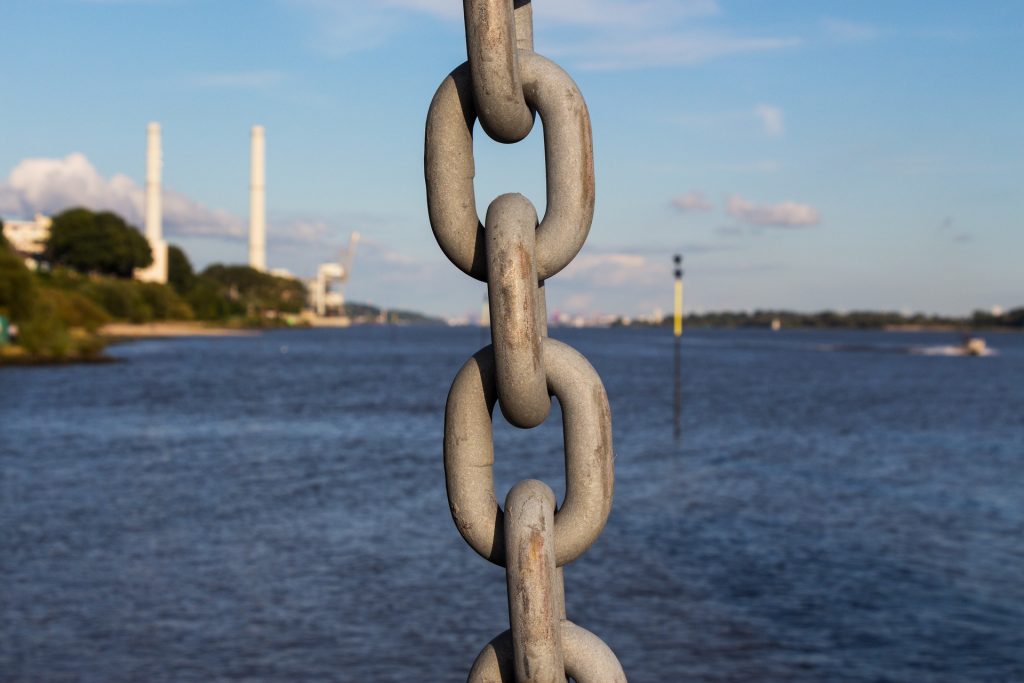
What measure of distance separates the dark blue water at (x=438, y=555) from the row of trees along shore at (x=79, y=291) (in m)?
35.8

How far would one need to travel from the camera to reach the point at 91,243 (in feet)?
527

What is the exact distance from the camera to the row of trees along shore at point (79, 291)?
291ft

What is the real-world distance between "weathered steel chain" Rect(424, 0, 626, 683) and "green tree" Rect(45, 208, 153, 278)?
550 ft

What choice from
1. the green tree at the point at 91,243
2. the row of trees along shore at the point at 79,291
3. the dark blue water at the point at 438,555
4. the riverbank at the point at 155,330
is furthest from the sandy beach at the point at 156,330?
the dark blue water at the point at 438,555

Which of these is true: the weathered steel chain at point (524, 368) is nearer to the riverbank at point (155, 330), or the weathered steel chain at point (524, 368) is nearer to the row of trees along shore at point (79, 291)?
the row of trees along shore at point (79, 291)

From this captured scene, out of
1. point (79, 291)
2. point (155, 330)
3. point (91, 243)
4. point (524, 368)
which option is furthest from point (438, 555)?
point (155, 330)

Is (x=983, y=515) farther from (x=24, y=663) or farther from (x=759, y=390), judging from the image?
(x=759, y=390)

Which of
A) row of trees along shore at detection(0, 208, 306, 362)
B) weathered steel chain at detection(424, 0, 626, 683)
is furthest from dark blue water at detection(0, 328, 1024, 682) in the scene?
row of trees along shore at detection(0, 208, 306, 362)

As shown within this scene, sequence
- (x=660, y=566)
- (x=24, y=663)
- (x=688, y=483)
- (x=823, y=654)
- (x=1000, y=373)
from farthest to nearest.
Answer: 1. (x=1000, y=373)
2. (x=688, y=483)
3. (x=660, y=566)
4. (x=823, y=654)
5. (x=24, y=663)

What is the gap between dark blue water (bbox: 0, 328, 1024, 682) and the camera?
17.5m

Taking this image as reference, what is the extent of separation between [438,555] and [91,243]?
14838 cm

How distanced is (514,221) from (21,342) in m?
95.0

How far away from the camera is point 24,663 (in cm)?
1645

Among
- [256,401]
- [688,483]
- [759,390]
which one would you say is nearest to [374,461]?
[688,483]
